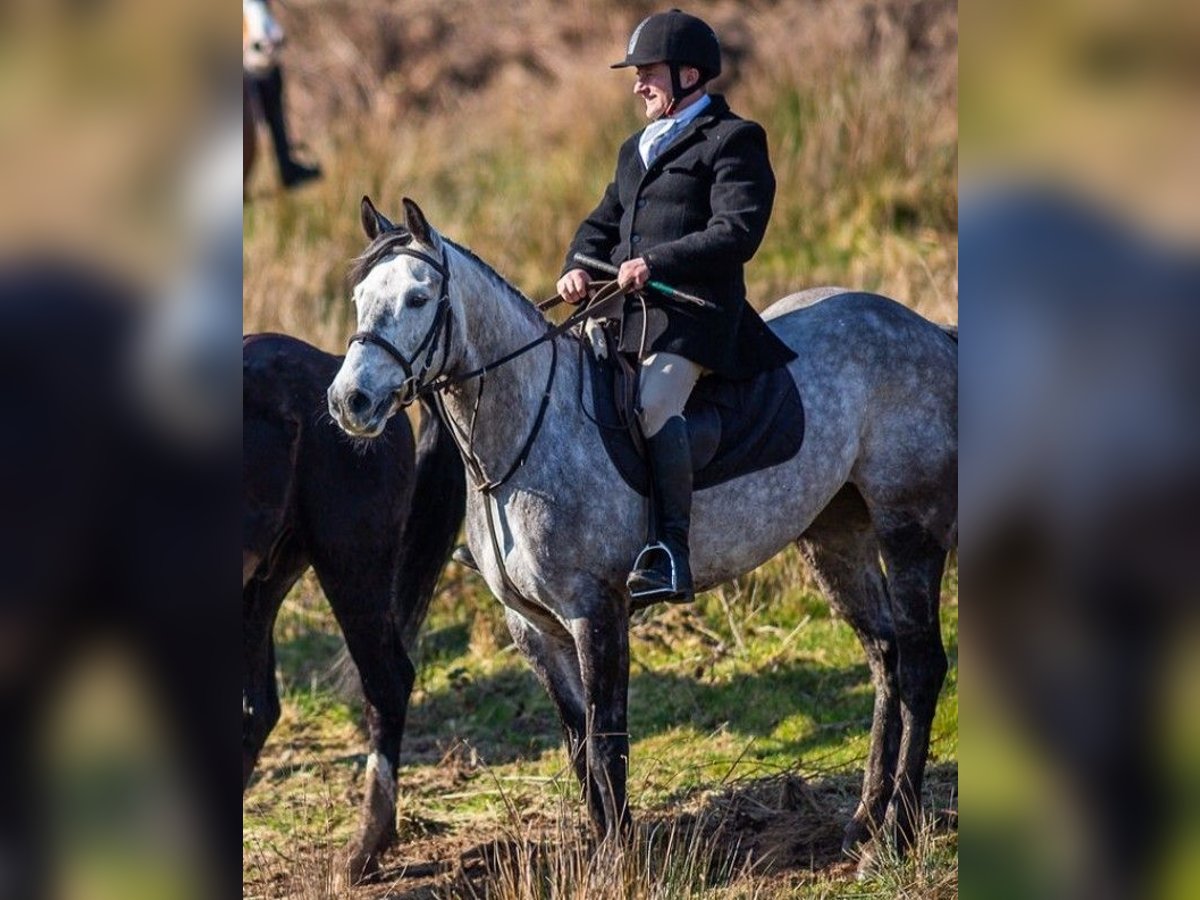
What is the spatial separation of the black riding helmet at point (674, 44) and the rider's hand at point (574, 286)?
69 cm

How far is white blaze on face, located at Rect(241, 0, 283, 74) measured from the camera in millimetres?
13758

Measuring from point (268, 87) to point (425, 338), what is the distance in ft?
31.8

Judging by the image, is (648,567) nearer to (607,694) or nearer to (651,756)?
(607,694)

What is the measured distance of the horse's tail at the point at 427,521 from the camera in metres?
6.71

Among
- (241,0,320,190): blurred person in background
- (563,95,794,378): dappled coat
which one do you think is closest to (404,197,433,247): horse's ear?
(563,95,794,378): dappled coat

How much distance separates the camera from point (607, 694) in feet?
18.5

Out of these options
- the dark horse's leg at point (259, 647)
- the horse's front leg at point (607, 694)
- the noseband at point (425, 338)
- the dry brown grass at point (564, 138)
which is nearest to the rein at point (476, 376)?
the noseband at point (425, 338)

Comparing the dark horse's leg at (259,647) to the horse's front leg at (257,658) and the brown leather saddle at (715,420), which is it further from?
the brown leather saddle at (715,420)

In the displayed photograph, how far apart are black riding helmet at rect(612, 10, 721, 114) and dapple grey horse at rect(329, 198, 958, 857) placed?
0.87 meters

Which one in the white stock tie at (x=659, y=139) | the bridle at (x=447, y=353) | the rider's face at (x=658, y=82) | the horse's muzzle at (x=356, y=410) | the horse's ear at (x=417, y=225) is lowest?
the horse's muzzle at (x=356, y=410)
